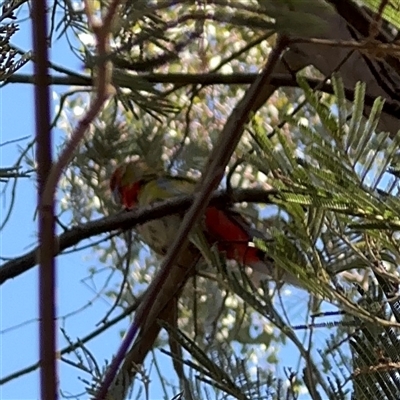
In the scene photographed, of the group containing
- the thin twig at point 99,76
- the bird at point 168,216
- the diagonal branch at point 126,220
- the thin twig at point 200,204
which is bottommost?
the thin twig at point 99,76

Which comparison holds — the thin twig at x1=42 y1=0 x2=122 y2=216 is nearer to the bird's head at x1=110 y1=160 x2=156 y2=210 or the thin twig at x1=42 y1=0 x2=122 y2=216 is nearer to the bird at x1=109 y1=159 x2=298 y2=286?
the bird at x1=109 y1=159 x2=298 y2=286

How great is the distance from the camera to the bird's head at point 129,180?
1241 mm

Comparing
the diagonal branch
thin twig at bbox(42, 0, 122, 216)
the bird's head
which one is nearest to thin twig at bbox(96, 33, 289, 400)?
thin twig at bbox(42, 0, 122, 216)

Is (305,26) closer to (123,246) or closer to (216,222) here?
(216,222)

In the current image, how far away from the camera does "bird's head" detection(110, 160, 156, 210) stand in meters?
1.24

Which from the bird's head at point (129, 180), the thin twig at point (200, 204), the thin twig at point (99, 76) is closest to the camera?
the thin twig at point (99, 76)

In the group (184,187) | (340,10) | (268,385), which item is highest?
(184,187)

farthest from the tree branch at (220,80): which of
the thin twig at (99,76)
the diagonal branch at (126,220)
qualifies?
the thin twig at (99,76)

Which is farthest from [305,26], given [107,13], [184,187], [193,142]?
[184,187]

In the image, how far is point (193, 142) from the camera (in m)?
1.16

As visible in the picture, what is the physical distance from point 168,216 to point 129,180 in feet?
0.70

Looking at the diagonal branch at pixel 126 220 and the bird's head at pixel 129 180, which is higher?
the bird's head at pixel 129 180

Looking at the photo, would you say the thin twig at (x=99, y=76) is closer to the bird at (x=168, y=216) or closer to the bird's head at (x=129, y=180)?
the bird at (x=168, y=216)

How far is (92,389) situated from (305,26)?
16.0 inches
